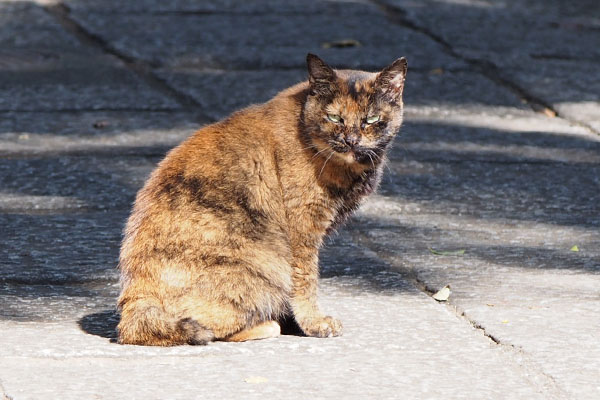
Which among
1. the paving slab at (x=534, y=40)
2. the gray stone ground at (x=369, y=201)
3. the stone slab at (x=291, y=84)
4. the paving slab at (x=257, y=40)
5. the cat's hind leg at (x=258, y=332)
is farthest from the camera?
the paving slab at (x=257, y=40)

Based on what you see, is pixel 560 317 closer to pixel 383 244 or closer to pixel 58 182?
pixel 383 244

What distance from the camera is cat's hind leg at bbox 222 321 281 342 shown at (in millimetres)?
3631

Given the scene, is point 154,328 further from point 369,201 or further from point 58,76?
point 58,76

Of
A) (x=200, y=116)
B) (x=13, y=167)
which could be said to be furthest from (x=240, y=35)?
(x=13, y=167)

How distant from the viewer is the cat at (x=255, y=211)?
3.57 metres

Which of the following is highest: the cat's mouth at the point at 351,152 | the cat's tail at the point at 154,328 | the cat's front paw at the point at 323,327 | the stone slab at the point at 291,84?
the cat's mouth at the point at 351,152

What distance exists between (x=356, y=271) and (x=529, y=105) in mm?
3110

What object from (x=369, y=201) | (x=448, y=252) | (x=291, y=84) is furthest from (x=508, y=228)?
(x=291, y=84)

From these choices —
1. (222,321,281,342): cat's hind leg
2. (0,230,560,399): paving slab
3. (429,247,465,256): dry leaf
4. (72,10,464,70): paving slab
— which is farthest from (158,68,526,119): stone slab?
(0,230,560,399): paving slab

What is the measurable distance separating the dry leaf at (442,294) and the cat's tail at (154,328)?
100 centimetres

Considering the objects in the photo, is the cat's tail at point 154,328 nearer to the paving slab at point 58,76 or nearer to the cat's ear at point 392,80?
the cat's ear at point 392,80

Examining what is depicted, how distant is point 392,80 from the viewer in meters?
4.02

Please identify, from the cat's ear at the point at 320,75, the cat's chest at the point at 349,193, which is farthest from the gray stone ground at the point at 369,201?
the cat's ear at the point at 320,75

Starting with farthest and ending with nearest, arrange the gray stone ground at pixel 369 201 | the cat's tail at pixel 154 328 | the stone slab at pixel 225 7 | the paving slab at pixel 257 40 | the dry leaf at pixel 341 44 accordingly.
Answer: the stone slab at pixel 225 7 < the dry leaf at pixel 341 44 < the paving slab at pixel 257 40 < the cat's tail at pixel 154 328 < the gray stone ground at pixel 369 201
